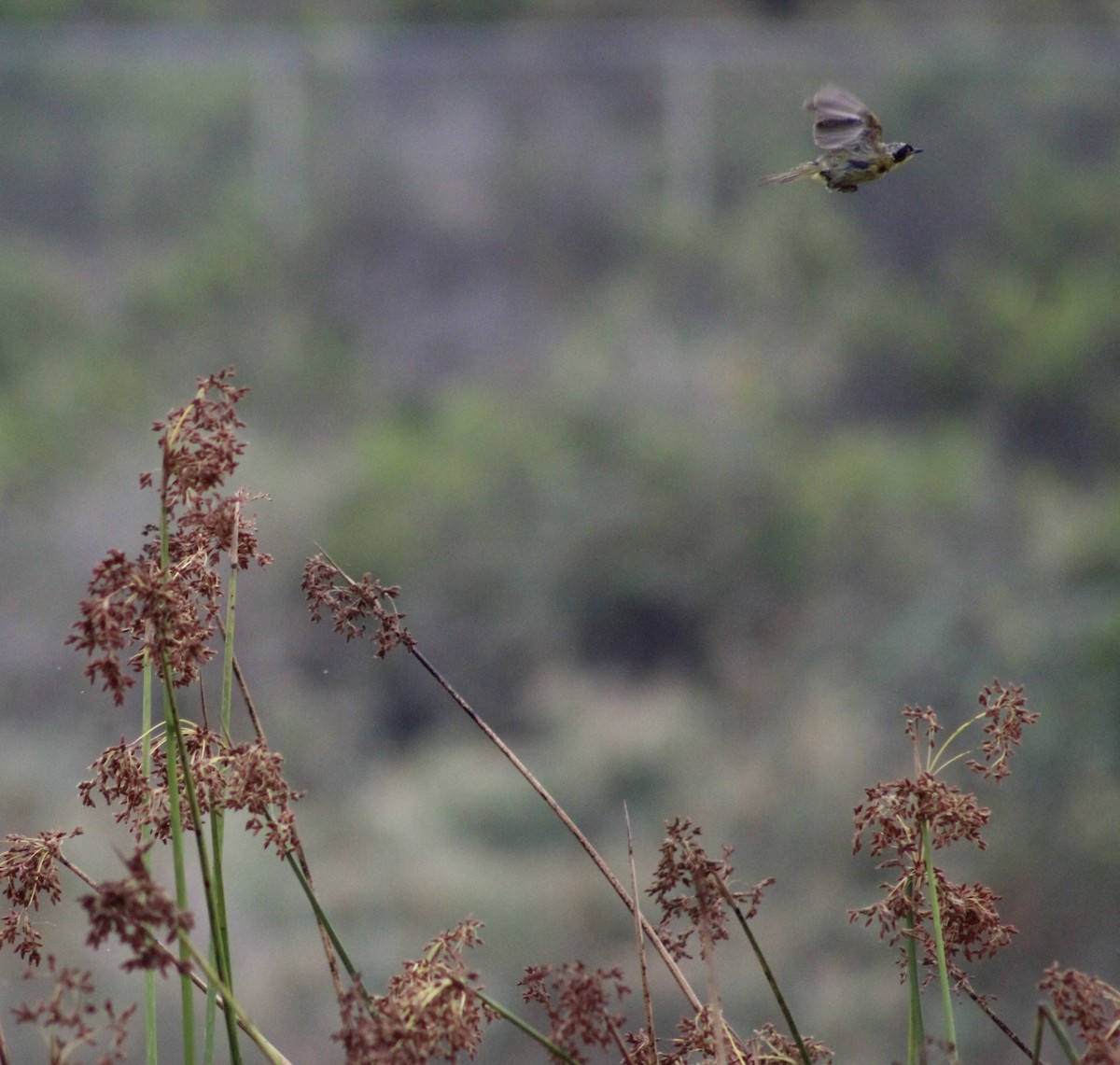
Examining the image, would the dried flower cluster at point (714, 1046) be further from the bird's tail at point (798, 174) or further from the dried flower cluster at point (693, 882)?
the bird's tail at point (798, 174)

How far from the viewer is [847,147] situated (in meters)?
1.52

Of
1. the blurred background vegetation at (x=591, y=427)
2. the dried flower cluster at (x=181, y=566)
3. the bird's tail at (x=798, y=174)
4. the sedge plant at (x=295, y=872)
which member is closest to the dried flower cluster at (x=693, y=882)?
the sedge plant at (x=295, y=872)

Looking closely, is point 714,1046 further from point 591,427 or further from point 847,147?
point 591,427

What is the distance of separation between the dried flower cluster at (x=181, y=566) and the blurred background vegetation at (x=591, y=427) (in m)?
4.84

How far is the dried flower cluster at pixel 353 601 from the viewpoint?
0.84 metres

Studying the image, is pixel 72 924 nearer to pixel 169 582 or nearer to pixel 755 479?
pixel 755 479

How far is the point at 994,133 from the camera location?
35.4 feet

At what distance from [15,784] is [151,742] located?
663cm

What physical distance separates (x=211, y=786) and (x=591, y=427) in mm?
8700

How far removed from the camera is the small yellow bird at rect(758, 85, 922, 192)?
4.91ft

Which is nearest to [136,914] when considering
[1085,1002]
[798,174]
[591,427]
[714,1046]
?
[714,1046]

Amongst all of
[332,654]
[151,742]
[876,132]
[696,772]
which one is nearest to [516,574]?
[332,654]

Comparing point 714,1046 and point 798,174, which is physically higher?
point 798,174

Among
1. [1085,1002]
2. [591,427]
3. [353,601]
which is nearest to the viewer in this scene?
[1085,1002]
